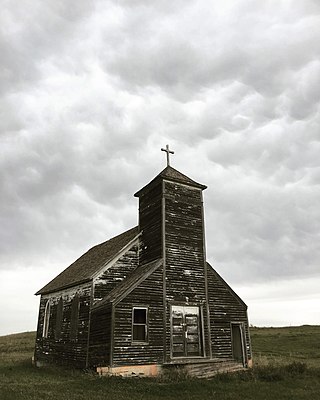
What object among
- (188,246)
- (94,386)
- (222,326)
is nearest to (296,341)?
(222,326)

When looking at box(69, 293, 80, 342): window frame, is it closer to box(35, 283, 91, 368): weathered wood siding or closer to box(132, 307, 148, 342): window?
box(35, 283, 91, 368): weathered wood siding

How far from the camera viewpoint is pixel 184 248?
22312mm

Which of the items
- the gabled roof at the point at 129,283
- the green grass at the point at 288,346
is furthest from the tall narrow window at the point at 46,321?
the green grass at the point at 288,346

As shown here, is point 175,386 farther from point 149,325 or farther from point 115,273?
point 115,273

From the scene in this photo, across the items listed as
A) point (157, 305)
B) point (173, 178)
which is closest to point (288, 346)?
point (157, 305)

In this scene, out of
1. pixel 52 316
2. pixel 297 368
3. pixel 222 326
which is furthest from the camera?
pixel 52 316

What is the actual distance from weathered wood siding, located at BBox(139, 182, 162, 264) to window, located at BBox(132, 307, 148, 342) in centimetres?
308

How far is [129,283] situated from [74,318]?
14.6 feet

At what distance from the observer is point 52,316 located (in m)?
26.2

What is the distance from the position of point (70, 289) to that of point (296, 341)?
93.6ft

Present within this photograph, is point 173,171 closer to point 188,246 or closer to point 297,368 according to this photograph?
point 188,246

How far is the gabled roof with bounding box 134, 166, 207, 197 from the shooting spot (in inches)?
912

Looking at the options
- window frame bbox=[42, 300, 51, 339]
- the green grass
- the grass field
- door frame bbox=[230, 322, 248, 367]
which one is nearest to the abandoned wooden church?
door frame bbox=[230, 322, 248, 367]

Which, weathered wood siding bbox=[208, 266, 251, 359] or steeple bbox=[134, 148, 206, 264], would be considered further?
steeple bbox=[134, 148, 206, 264]
